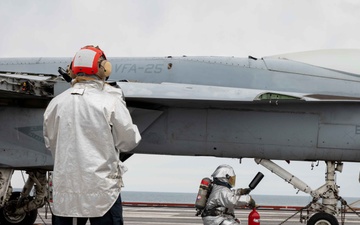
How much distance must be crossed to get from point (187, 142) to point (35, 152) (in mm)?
2495

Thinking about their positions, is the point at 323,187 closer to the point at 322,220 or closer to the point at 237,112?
the point at 322,220

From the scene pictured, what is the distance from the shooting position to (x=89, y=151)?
4.00m

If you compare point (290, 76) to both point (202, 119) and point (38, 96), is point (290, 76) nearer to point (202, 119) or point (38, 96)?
point (202, 119)

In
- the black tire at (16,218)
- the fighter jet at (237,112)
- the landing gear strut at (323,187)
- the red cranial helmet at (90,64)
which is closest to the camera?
the red cranial helmet at (90,64)

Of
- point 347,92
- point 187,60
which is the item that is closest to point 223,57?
point 187,60

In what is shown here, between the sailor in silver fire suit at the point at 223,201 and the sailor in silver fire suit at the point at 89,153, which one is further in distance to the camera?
Result: the sailor in silver fire suit at the point at 223,201

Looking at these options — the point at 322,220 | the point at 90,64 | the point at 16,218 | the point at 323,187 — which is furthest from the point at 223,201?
the point at 16,218

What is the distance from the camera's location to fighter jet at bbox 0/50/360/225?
10805 millimetres

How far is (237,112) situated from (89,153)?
23.3 feet

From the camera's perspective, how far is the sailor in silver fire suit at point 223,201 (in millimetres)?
9062

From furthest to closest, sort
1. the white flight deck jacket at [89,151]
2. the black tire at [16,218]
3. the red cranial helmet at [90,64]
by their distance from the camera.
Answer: the black tire at [16,218] < the red cranial helmet at [90,64] < the white flight deck jacket at [89,151]

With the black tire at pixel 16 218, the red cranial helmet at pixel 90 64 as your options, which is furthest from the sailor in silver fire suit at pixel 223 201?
the black tire at pixel 16 218

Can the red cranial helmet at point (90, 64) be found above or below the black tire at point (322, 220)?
above

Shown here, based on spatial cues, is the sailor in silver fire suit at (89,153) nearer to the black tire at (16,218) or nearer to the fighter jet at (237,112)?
the fighter jet at (237,112)
